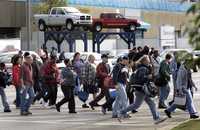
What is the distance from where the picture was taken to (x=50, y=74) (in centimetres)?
1870

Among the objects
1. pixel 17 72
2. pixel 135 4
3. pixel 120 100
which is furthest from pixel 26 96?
pixel 135 4

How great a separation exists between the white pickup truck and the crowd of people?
28952 millimetres

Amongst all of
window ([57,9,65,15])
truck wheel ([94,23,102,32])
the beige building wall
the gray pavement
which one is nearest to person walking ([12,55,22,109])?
the gray pavement

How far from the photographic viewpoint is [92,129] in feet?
44.3

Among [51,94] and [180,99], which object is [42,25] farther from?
[180,99]

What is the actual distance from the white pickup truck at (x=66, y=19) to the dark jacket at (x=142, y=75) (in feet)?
123

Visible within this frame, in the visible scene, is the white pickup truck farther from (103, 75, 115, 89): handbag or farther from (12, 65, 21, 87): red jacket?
(103, 75, 115, 89): handbag

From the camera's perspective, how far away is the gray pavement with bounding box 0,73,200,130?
13.9 metres

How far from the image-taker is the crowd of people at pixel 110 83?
46.2 ft

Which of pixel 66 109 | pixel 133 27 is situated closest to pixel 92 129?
pixel 66 109

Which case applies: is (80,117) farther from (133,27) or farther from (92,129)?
(133,27)

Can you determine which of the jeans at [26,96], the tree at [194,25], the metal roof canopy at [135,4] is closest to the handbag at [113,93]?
the jeans at [26,96]

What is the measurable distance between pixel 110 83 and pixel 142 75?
289cm

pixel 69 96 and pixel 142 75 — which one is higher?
pixel 142 75
